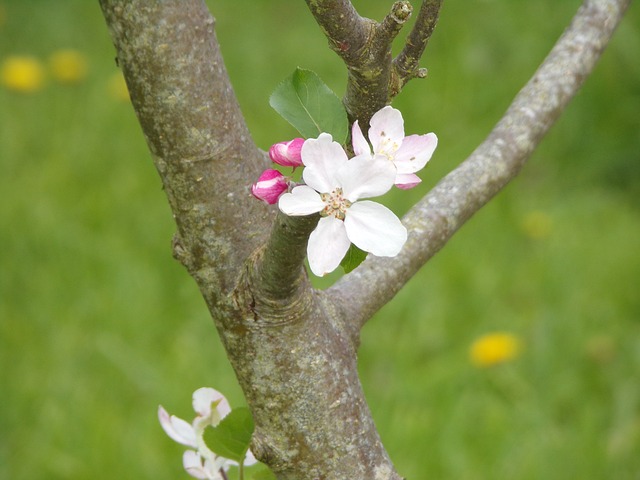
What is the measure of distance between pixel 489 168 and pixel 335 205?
0.42 meters

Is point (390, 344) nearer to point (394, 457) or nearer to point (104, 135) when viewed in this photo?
point (394, 457)

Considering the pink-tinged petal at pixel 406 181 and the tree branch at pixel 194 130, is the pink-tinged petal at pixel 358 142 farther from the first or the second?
the tree branch at pixel 194 130

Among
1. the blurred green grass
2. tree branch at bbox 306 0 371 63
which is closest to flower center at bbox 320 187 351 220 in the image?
tree branch at bbox 306 0 371 63

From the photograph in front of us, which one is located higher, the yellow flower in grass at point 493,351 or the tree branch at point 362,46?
the tree branch at point 362,46

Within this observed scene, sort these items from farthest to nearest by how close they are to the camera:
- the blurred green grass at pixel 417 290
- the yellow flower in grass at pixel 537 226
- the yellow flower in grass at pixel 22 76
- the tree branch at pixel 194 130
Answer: the yellow flower in grass at pixel 22 76 → the yellow flower in grass at pixel 537 226 → the blurred green grass at pixel 417 290 → the tree branch at pixel 194 130

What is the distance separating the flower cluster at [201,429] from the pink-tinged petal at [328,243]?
32cm

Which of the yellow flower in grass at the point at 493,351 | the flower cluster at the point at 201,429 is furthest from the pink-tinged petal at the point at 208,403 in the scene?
the yellow flower in grass at the point at 493,351

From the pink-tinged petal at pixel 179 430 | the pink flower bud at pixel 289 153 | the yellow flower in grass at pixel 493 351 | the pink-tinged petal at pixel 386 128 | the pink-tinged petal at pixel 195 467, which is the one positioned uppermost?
the pink-tinged petal at pixel 386 128

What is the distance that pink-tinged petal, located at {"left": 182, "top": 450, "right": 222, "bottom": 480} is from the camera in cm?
79

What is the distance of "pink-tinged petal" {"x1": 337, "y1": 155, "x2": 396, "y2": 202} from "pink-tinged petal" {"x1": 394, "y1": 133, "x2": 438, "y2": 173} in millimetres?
48

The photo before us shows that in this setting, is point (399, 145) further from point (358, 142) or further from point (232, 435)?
point (232, 435)

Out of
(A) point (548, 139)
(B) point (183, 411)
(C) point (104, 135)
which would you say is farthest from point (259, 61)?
(B) point (183, 411)

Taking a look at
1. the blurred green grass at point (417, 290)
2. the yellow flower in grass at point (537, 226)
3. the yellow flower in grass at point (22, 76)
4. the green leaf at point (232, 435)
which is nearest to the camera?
the green leaf at point (232, 435)

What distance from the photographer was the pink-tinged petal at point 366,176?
491 millimetres
